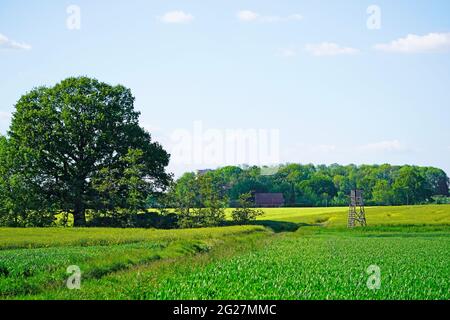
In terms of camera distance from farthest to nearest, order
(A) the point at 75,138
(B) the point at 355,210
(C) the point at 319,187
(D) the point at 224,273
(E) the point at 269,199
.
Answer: (C) the point at 319,187
(E) the point at 269,199
(B) the point at 355,210
(A) the point at 75,138
(D) the point at 224,273

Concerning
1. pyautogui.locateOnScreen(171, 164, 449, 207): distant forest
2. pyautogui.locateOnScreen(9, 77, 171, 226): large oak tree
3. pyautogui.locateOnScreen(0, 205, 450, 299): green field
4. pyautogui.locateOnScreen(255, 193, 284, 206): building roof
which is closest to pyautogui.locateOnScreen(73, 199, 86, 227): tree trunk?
pyautogui.locateOnScreen(9, 77, 171, 226): large oak tree

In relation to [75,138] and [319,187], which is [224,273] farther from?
[319,187]

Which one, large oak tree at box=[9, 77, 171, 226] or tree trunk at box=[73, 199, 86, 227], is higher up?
large oak tree at box=[9, 77, 171, 226]

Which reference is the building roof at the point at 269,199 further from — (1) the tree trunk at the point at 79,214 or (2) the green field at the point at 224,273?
(2) the green field at the point at 224,273

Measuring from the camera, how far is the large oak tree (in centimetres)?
6078

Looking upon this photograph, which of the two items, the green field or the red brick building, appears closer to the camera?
the green field

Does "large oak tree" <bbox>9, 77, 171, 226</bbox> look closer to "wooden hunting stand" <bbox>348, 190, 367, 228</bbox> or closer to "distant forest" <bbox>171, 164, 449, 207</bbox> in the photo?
"wooden hunting stand" <bbox>348, 190, 367, 228</bbox>

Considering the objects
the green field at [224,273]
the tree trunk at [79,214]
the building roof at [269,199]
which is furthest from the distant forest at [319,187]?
the green field at [224,273]

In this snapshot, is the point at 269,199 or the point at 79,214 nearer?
the point at 79,214

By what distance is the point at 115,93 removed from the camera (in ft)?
211

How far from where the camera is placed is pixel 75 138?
6159 cm

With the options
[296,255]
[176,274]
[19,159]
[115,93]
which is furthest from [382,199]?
[176,274]

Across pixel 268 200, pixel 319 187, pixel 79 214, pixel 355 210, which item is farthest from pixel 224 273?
pixel 319 187

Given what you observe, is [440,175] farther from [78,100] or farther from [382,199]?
Answer: [78,100]
